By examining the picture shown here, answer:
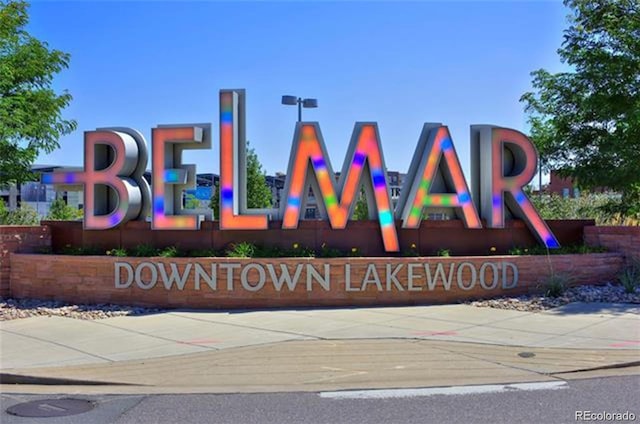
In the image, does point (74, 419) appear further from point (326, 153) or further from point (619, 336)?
point (326, 153)

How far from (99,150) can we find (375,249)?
21.6 ft

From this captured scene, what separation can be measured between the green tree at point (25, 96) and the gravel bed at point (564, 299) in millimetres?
11027

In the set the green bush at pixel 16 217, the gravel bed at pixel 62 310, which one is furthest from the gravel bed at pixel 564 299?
the green bush at pixel 16 217

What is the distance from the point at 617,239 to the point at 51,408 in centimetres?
1256

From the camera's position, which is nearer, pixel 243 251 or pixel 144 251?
pixel 243 251

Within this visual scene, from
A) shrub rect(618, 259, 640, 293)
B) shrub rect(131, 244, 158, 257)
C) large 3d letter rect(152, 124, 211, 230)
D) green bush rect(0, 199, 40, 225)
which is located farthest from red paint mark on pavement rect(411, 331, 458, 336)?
green bush rect(0, 199, 40, 225)

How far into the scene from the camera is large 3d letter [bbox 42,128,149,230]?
13367 mm

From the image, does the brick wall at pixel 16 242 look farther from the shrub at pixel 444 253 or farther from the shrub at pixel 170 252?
the shrub at pixel 444 253

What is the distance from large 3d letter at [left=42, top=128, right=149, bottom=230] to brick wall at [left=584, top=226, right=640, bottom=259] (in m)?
10.5

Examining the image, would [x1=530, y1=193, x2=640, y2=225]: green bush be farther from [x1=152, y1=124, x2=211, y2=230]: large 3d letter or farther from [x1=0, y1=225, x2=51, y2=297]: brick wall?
[x1=0, y1=225, x2=51, y2=297]: brick wall

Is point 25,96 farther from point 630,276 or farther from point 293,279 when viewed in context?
point 630,276

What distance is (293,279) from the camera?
12.1 metres

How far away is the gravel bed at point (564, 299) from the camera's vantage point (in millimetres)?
11672

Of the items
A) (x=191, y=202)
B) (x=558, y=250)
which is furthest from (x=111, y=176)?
(x=191, y=202)
